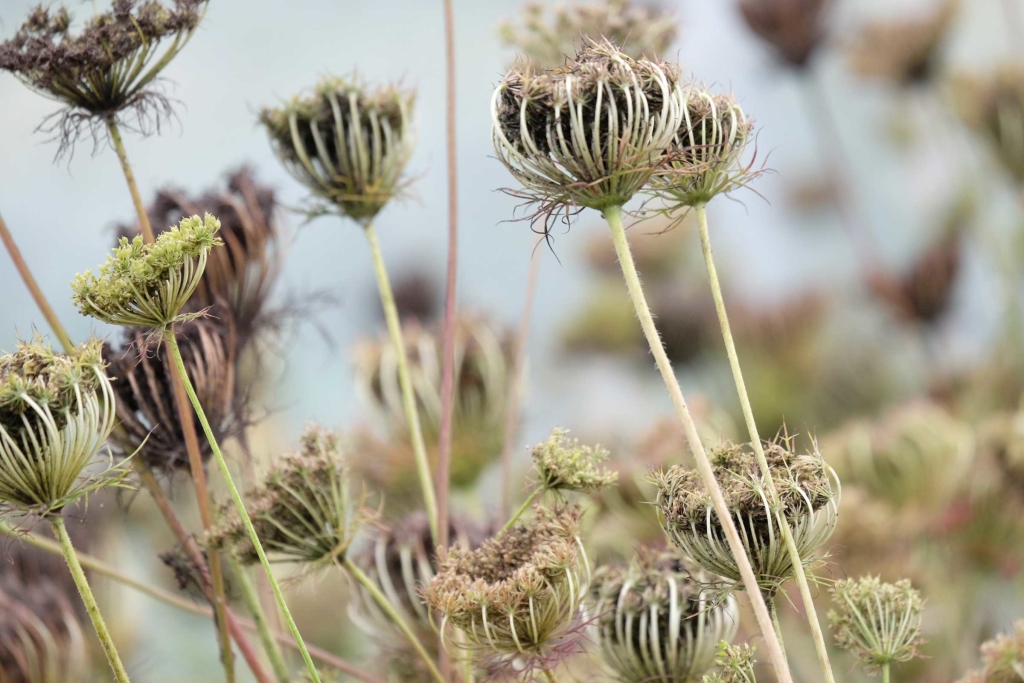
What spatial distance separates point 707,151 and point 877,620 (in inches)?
16.6

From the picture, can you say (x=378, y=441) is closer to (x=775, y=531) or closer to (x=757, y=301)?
(x=775, y=531)

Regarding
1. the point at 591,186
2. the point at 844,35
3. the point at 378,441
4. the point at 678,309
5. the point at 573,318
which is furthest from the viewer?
the point at 573,318

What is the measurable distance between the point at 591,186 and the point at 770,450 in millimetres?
251

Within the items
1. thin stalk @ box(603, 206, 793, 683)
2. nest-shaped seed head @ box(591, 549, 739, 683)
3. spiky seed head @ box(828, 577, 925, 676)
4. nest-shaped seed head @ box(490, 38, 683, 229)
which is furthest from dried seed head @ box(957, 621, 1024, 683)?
nest-shaped seed head @ box(490, 38, 683, 229)

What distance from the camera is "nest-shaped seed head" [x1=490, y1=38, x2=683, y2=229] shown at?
0.73 m

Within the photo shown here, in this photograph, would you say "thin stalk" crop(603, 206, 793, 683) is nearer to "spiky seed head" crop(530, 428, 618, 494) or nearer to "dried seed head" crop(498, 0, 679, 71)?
"spiky seed head" crop(530, 428, 618, 494)

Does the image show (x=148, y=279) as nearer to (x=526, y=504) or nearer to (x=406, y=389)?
(x=526, y=504)

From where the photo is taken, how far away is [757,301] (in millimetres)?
4023

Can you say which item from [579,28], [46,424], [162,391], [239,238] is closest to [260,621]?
[162,391]

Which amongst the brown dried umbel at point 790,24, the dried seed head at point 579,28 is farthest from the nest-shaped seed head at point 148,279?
the brown dried umbel at point 790,24

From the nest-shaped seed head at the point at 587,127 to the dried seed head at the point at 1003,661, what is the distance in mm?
533

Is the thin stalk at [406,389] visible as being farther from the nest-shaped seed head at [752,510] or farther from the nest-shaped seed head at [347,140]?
the nest-shaped seed head at [752,510]

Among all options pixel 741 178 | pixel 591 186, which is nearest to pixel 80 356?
pixel 591 186

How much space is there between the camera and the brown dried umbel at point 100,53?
899 mm
